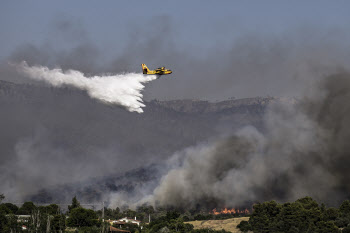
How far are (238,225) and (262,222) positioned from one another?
38.2ft

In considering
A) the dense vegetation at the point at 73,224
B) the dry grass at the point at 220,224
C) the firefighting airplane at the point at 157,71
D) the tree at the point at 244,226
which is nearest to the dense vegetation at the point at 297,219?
the tree at the point at 244,226

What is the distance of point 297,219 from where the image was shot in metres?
132

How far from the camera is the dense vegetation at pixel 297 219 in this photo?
128 m

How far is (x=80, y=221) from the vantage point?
15250cm

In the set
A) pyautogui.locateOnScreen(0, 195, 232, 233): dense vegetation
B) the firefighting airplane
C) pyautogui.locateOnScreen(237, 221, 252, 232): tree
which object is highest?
the firefighting airplane

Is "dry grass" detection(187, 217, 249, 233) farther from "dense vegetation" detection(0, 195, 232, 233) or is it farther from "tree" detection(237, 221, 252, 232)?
"dense vegetation" detection(0, 195, 232, 233)

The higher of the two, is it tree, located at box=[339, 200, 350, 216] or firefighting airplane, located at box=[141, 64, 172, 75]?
firefighting airplane, located at box=[141, 64, 172, 75]

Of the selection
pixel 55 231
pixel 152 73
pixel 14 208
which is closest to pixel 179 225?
pixel 55 231

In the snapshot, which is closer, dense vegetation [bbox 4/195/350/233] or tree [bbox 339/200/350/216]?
dense vegetation [bbox 4/195/350/233]

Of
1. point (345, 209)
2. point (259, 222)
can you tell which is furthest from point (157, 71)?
point (345, 209)

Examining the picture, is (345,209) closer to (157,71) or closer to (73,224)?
(157,71)

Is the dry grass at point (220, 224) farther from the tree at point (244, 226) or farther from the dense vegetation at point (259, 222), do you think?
the dense vegetation at point (259, 222)

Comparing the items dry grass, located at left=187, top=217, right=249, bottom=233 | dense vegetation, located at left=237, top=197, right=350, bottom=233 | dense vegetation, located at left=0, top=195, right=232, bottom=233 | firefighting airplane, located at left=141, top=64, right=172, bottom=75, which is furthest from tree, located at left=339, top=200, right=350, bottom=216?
firefighting airplane, located at left=141, top=64, right=172, bottom=75

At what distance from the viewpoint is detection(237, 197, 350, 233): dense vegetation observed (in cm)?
12812
